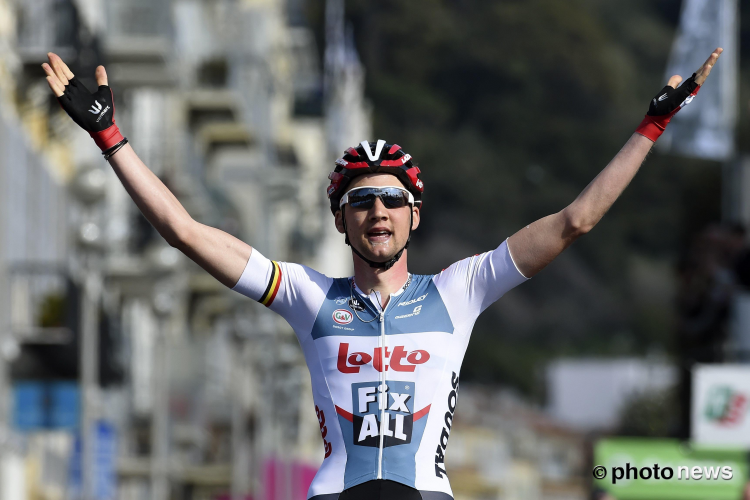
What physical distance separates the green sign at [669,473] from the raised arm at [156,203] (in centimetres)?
215

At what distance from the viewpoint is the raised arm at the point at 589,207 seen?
613 centimetres

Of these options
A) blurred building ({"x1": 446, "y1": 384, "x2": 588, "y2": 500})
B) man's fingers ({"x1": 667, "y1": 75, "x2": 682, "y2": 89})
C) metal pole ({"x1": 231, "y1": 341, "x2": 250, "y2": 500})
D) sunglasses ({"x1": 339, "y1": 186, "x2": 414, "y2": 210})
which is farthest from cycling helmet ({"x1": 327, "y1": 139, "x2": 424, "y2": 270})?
blurred building ({"x1": 446, "y1": 384, "x2": 588, "y2": 500})

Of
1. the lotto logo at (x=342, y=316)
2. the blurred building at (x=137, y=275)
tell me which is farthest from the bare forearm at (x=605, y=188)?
the blurred building at (x=137, y=275)

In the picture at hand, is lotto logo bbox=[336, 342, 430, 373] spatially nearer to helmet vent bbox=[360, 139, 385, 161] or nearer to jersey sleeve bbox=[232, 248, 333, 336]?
jersey sleeve bbox=[232, 248, 333, 336]

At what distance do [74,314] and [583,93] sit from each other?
330 feet

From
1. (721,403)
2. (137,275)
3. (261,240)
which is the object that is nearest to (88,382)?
(721,403)

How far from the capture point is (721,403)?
1850 cm

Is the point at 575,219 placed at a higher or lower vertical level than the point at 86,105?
lower

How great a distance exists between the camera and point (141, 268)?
2772 cm

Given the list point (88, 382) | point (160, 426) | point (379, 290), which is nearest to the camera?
point (379, 290)

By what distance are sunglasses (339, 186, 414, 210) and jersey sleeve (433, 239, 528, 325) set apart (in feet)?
1.20

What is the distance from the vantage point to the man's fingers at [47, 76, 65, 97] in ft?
20.6

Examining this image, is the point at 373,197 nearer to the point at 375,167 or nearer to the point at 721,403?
the point at 375,167

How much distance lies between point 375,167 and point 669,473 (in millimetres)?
2889
